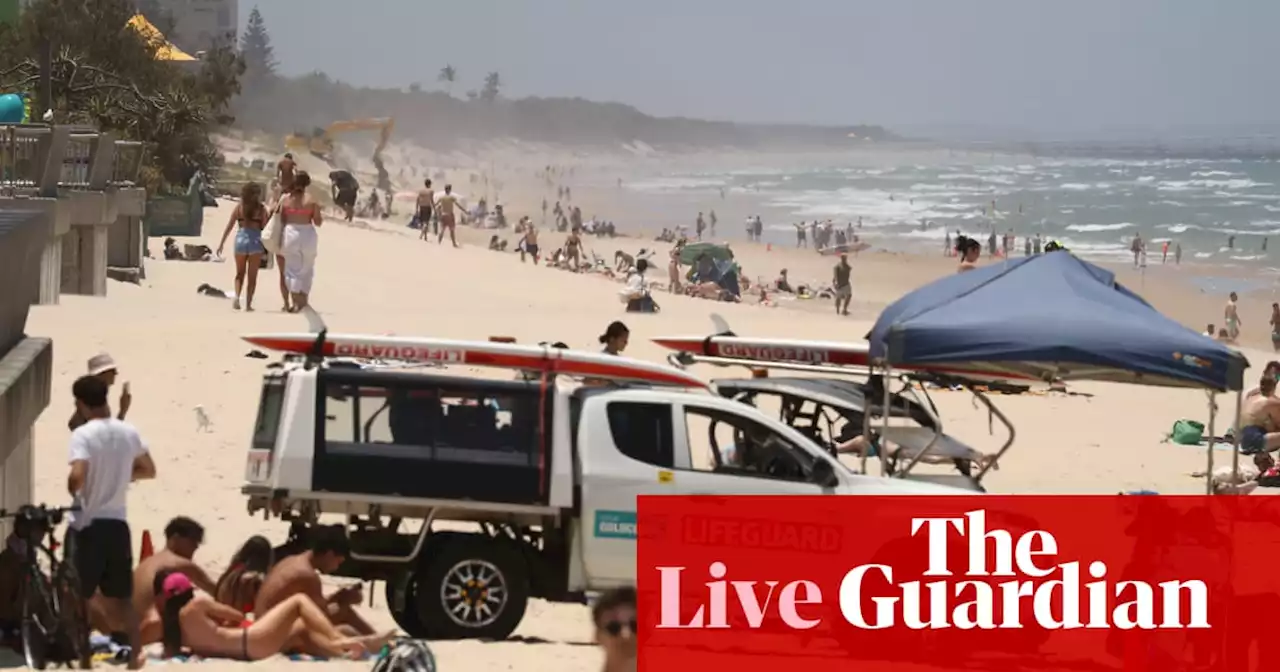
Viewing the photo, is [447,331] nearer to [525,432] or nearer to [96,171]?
[96,171]

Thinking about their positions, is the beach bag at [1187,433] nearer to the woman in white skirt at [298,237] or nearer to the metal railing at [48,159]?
the woman in white skirt at [298,237]

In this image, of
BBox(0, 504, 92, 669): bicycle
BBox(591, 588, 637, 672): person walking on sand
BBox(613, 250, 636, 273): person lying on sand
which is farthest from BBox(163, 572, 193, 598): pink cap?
BBox(613, 250, 636, 273): person lying on sand

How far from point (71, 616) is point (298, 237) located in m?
12.4

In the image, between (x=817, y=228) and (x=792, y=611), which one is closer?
(x=792, y=611)

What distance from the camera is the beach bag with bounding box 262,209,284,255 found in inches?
839

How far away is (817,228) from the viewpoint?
7738cm

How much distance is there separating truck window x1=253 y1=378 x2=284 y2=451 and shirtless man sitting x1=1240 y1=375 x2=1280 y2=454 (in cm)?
945

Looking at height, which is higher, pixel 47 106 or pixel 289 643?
pixel 47 106

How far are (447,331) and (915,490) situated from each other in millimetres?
11238

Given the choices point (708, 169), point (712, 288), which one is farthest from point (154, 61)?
point (708, 169)

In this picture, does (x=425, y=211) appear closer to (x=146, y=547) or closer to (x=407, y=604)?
(x=146, y=547)

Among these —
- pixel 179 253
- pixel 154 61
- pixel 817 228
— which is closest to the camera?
pixel 179 253

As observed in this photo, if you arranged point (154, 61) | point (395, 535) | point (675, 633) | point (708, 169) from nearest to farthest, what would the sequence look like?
point (675, 633) < point (395, 535) < point (154, 61) < point (708, 169)

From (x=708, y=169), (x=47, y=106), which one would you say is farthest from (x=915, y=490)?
(x=708, y=169)
